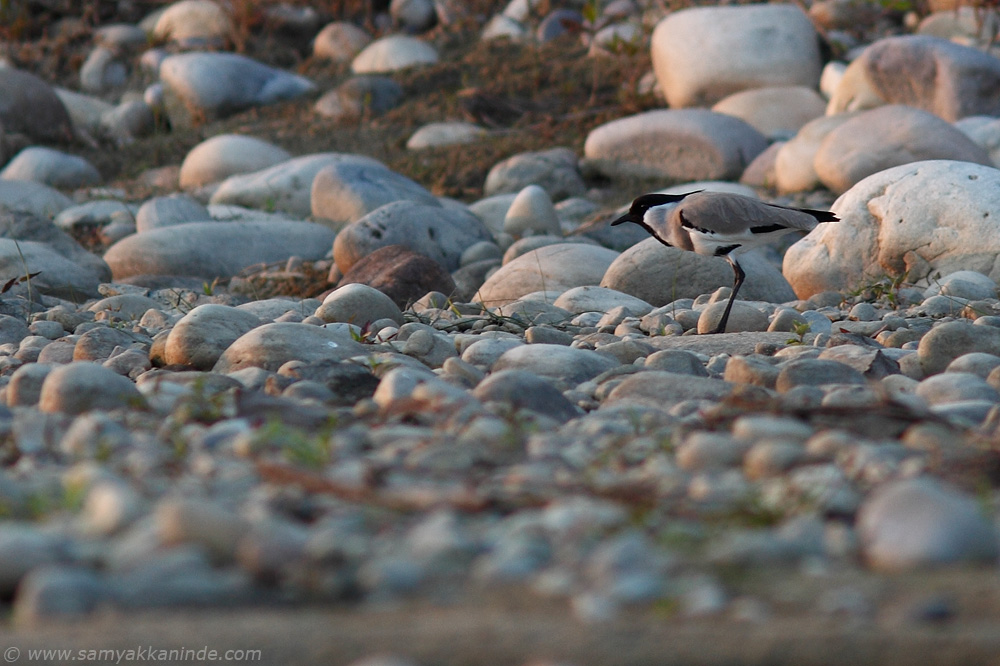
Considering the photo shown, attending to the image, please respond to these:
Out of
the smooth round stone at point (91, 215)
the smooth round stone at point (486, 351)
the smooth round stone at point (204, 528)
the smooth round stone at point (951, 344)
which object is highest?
the smooth round stone at point (204, 528)

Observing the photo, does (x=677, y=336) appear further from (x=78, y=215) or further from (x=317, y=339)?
(x=78, y=215)

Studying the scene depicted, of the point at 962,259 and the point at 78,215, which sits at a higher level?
the point at 962,259

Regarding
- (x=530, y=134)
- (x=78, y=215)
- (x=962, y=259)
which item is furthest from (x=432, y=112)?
(x=962, y=259)

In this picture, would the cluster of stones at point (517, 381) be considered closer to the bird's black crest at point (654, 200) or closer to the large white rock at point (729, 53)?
the bird's black crest at point (654, 200)

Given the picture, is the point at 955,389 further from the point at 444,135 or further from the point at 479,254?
the point at 444,135

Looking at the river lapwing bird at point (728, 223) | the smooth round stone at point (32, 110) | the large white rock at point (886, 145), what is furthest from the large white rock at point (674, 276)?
the smooth round stone at point (32, 110)

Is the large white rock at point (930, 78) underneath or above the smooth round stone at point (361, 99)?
above

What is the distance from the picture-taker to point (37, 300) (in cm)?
548

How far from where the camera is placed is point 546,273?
558cm

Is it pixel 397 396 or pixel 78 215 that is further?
pixel 78 215

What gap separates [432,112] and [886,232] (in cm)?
663

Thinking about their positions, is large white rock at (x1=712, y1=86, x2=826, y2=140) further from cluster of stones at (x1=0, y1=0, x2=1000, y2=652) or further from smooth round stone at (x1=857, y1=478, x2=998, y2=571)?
smooth round stone at (x1=857, y1=478, x2=998, y2=571)

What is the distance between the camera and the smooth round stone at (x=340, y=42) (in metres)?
12.8

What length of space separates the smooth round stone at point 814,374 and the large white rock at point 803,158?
475 cm
